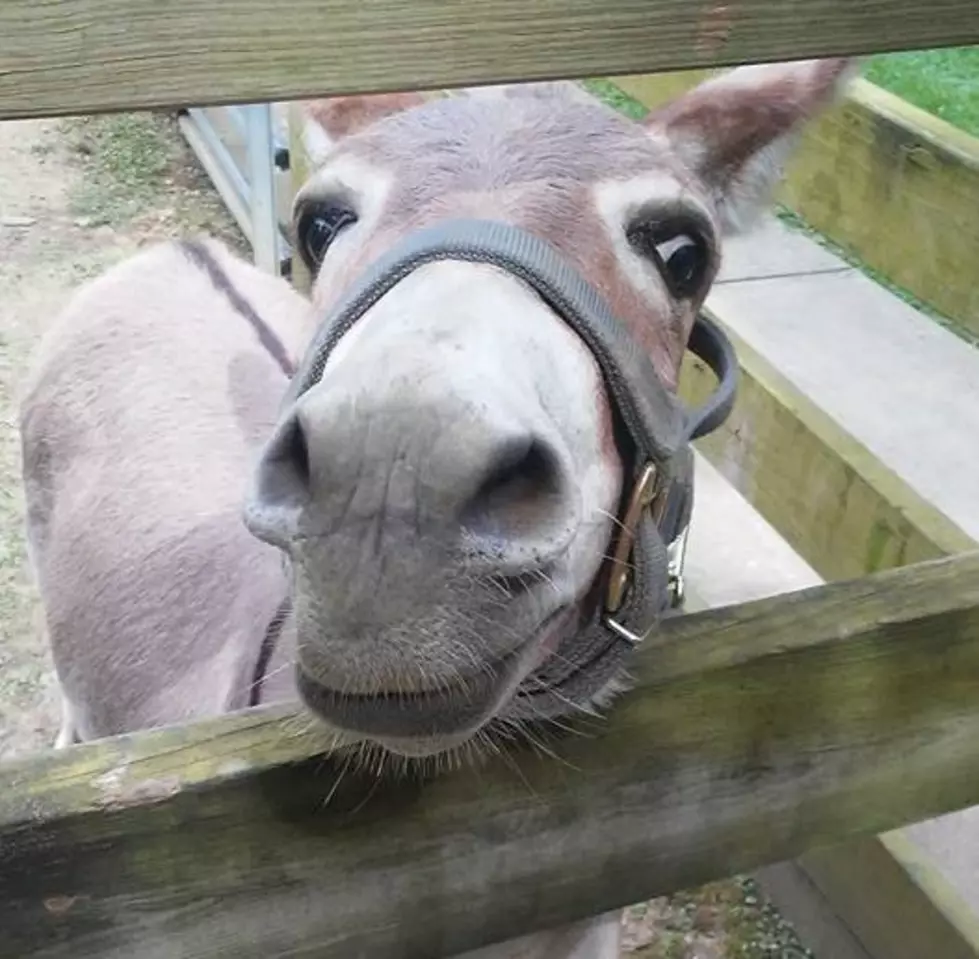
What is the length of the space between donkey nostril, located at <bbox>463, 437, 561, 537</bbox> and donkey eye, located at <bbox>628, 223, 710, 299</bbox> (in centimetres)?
44

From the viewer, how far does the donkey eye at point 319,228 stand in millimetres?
1413

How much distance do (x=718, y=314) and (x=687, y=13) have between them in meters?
2.29

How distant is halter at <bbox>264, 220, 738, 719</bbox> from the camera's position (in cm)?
115

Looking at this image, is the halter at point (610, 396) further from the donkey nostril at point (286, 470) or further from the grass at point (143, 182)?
the grass at point (143, 182)

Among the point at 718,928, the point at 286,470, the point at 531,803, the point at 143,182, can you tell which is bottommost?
the point at 143,182

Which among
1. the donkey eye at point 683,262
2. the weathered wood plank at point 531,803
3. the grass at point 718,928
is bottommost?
the grass at point 718,928

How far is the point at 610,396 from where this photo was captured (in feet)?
3.90

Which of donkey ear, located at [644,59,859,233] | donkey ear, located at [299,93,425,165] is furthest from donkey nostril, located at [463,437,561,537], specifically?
donkey ear, located at [299,93,425,165]

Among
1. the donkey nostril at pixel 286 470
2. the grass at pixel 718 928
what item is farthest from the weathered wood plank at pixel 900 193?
the donkey nostril at pixel 286 470

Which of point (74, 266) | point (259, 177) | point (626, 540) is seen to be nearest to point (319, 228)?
point (626, 540)

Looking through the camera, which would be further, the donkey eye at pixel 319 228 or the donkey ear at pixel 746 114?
the donkey ear at pixel 746 114

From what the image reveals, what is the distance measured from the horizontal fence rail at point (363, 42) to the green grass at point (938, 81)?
11.4 feet

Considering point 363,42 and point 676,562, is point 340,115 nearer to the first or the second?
point 676,562

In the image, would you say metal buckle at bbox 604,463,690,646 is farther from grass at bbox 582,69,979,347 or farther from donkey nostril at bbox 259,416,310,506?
grass at bbox 582,69,979,347
